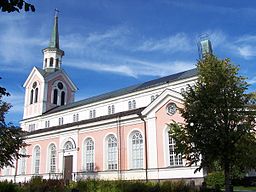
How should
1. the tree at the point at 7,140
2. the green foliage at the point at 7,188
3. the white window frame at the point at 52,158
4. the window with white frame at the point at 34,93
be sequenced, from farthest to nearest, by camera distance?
the window with white frame at the point at 34,93 → the white window frame at the point at 52,158 → the tree at the point at 7,140 → the green foliage at the point at 7,188

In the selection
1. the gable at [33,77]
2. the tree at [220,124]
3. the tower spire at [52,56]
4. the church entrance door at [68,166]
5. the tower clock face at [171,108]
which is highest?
the tower spire at [52,56]

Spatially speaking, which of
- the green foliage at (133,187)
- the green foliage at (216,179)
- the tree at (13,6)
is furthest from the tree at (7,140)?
the tree at (13,6)

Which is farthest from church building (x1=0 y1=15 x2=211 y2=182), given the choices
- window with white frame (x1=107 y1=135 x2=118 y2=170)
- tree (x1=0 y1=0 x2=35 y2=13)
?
tree (x1=0 y1=0 x2=35 y2=13)

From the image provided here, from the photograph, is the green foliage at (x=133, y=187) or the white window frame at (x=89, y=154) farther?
the white window frame at (x=89, y=154)

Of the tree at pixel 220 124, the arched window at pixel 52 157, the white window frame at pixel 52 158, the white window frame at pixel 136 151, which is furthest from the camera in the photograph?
the arched window at pixel 52 157

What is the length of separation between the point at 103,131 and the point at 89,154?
3.74 m

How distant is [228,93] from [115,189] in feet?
29.7

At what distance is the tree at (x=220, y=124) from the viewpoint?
1762 centimetres

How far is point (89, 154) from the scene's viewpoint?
3900 cm

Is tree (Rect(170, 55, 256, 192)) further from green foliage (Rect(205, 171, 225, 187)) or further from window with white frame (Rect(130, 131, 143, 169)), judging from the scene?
window with white frame (Rect(130, 131, 143, 169))

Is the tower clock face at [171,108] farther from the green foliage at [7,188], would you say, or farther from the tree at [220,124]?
the green foliage at [7,188]

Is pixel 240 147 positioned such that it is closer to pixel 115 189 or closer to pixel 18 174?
pixel 115 189

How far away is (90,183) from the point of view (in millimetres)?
20844

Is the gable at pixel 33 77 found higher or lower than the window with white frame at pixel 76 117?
higher
